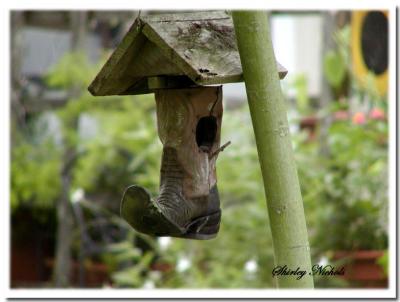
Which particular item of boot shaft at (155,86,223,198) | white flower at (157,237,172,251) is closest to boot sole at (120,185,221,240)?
boot shaft at (155,86,223,198)

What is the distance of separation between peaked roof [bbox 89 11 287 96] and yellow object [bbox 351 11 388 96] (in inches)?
106

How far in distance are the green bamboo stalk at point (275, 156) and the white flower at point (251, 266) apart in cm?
247

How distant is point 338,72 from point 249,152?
69 centimetres

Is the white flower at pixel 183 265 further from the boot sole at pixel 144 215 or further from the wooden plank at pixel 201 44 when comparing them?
the wooden plank at pixel 201 44

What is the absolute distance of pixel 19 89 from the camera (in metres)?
6.14

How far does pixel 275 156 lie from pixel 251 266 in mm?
2521

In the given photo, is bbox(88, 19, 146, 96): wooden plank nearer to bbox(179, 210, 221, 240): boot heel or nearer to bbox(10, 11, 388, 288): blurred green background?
bbox(179, 210, 221, 240): boot heel

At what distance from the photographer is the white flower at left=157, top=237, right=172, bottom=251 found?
422cm

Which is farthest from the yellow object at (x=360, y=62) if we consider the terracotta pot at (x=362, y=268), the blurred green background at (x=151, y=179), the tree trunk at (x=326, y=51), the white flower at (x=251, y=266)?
the white flower at (x=251, y=266)

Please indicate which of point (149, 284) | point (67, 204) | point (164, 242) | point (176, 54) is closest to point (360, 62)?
point (164, 242)

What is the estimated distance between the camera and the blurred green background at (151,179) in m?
4.63

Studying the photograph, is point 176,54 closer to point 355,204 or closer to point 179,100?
point 179,100

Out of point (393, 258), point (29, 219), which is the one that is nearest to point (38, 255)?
point (29, 219)

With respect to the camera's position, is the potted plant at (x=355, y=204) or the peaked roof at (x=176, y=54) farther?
the potted plant at (x=355, y=204)
